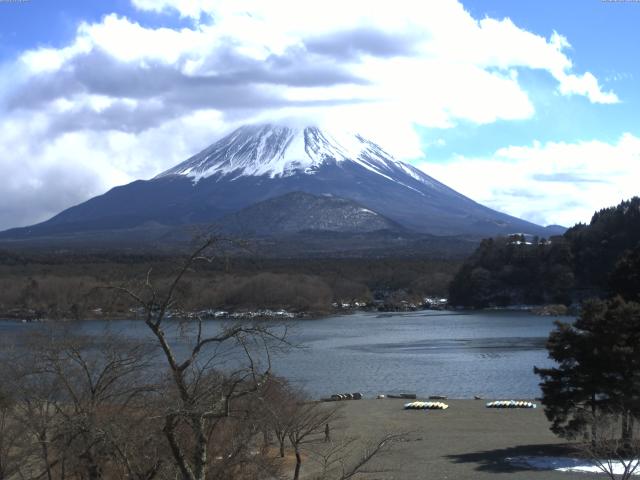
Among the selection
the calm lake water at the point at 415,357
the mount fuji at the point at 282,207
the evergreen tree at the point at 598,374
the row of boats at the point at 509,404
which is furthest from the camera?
the mount fuji at the point at 282,207

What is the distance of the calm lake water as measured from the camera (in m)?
28.0

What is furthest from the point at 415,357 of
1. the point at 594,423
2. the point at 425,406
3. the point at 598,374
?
the point at 594,423

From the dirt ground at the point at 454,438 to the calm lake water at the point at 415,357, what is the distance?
2.53 meters

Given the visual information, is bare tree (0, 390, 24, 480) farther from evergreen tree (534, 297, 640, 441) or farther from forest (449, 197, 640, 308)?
forest (449, 197, 640, 308)

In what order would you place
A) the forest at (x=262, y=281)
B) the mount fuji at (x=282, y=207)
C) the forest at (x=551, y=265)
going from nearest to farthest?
the forest at (x=262, y=281) → the forest at (x=551, y=265) → the mount fuji at (x=282, y=207)

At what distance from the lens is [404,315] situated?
72.6 meters

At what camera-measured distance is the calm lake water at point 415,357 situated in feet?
91.8

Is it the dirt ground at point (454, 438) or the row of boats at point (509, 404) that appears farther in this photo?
the row of boats at point (509, 404)

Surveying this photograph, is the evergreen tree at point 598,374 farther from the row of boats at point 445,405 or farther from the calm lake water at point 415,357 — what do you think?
the row of boats at point 445,405

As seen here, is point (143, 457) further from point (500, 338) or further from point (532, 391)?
point (500, 338)

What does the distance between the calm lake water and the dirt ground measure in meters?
2.53

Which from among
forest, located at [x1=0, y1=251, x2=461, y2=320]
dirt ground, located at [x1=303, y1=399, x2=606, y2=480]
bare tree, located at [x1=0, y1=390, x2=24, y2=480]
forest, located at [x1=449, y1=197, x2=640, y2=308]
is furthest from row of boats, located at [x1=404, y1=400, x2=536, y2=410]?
forest, located at [x1=449, y1=197, x2=640, y2=308]

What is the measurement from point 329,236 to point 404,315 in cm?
7763

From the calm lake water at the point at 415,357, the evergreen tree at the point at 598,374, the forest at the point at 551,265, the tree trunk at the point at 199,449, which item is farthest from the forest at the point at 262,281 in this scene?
the tree trunk at the point at 199,449
